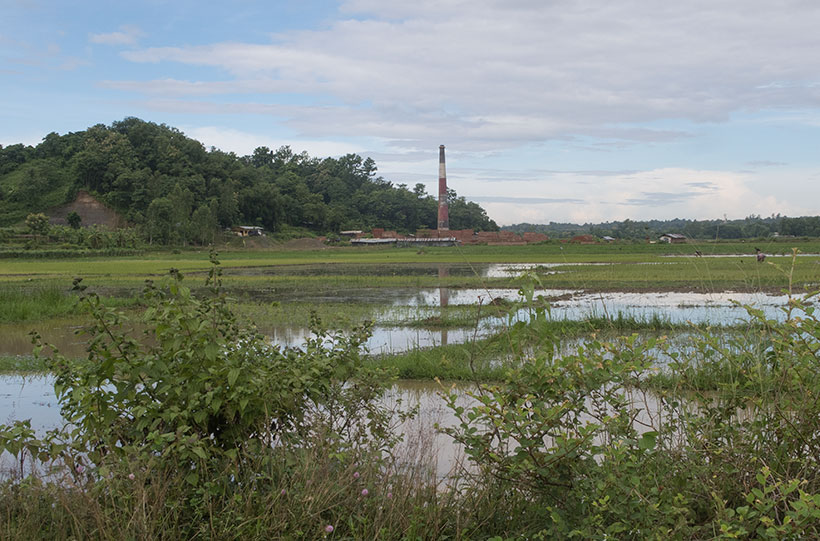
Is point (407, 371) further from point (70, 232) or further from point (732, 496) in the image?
point (70, 232)

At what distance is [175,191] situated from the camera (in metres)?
75.4

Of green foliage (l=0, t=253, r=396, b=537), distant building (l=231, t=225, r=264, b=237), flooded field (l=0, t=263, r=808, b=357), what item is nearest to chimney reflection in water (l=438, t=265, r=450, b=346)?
flooded field (l=0, t=263, r=808, b=357)

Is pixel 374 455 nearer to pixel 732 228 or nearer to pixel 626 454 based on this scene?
pixel 626 454

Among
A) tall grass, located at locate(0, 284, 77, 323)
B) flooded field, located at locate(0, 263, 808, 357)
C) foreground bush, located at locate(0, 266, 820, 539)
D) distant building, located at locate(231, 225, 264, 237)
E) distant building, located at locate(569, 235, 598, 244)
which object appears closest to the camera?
foreground bush, located at locate(0, 266, 820, 539)

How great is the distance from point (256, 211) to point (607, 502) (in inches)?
3741

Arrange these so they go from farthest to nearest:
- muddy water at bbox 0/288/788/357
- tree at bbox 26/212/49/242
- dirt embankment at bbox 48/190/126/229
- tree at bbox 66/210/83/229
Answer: dirt embankment at bbox 48/190/126/229
tree at bbox 66/210/83/229
tree at bbox 26/212/49/242
muddy water at bbox 0/288/788/357

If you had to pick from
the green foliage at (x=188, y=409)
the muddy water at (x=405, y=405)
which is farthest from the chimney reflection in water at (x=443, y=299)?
the green foliage at (x=188, y=409)

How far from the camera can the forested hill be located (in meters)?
79.0

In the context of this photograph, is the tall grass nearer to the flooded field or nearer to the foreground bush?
the flooded field

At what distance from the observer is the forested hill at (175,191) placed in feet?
259

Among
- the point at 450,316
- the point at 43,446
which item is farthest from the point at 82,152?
the point at 43,446

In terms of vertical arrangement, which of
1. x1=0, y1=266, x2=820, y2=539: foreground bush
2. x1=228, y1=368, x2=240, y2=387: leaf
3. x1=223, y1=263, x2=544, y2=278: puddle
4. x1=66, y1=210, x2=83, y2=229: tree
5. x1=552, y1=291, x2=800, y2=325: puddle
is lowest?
x1=552, y1=291, x2=800, y2=325: puddle

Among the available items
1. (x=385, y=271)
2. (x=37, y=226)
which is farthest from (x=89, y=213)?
(x=385, y=271)

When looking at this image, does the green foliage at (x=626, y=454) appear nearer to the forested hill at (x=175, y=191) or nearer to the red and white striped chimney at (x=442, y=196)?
the forested hill at (x=175, y=191)
